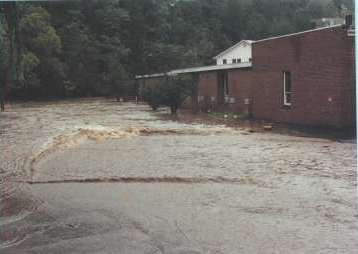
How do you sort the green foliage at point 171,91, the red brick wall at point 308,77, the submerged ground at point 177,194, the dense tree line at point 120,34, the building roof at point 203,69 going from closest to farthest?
the submerged ground at point 177,194 → the dense tree line at point 120,34 → the red brick wall at point 308,77 → the building roof at point 203,69 → the green foliage at point 171,91

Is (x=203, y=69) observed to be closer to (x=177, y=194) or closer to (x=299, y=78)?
(x=299, y=78)

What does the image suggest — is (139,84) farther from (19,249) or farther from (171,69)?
(19,249)

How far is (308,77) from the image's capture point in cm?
2339

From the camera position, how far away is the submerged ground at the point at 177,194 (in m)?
8.44

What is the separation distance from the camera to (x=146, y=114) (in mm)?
35969

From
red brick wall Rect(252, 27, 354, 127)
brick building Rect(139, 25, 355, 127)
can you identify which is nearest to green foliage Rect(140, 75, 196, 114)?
brick building Rect(139, 25, 355, 127)

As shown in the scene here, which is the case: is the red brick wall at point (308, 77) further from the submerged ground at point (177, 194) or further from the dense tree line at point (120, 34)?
the dense tree line at point (120, 34)

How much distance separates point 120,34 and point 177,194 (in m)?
14.9

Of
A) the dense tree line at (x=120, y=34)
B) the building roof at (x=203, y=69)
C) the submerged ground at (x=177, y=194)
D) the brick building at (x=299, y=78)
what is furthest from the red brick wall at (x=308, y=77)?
the dense tree line at (x=120, y=34)

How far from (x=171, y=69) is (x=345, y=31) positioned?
10.9 metres

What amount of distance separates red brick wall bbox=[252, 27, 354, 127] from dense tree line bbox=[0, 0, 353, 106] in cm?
217

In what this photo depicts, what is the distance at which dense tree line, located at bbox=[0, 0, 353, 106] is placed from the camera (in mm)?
12566

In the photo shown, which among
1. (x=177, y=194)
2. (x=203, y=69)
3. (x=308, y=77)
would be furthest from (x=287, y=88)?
(x=177, y=194)

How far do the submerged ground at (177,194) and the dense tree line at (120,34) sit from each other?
7.43ft
